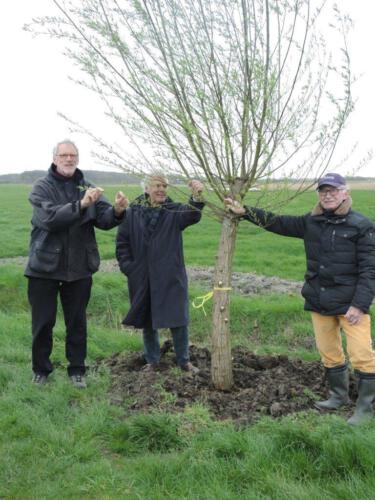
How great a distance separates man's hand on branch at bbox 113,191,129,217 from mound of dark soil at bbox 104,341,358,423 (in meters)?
1.81

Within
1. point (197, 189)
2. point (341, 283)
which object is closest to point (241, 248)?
point (197, 189)

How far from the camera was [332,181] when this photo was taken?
5055 millimetres

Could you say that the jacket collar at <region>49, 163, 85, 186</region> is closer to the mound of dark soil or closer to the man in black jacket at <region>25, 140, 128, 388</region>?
the man in black jacket at <region>25, 140, 128, 388</region>

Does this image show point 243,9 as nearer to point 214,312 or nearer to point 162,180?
point 162,180

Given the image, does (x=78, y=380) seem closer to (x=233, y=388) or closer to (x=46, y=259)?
(x=46, y=259)

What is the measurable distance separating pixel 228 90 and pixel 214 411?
2.93m

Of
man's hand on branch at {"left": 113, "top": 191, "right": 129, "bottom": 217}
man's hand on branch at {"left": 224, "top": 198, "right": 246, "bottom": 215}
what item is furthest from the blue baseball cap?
man's hand on branch at {"left": 113, "top": 191, "right": 129, "bottom": 217}

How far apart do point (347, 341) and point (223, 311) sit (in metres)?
1.26

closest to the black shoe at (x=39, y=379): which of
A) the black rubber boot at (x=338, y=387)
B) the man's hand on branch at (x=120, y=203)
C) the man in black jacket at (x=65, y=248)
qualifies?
the man in black jacket at (x=65, y=248)

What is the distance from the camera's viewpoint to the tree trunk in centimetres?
581

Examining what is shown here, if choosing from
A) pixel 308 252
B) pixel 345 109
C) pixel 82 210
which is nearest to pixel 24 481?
pixel 82 210

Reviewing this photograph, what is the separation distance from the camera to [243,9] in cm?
498

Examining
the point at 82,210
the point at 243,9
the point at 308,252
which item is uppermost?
the point at 243,9

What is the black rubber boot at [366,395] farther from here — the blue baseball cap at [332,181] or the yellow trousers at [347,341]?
the blue baseball cap at [332,181]
